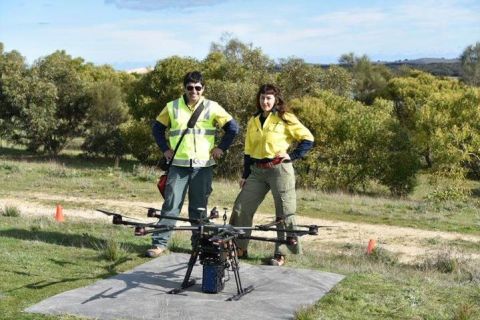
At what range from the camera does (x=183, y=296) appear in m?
6.58

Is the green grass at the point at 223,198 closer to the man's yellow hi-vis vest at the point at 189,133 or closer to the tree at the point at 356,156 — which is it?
the man's yellow hi-vis vest at the point at 189,133

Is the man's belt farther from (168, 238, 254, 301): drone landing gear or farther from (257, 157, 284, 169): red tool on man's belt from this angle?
(168, 238, 254, 301): drone landing gear

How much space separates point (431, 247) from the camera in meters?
13.2

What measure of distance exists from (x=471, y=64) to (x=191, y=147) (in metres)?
96.3

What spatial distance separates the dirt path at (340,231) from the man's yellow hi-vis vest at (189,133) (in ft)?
15.9

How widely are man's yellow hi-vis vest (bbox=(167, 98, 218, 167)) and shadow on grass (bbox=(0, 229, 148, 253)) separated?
137 centimetres

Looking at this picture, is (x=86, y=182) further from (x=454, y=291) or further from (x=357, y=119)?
(x=357, y=119)

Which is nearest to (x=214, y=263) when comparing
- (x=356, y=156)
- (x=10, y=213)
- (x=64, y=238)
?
(x=64, y=238)

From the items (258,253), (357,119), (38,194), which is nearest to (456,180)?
(357,119)

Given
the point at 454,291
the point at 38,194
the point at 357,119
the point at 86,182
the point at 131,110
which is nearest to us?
the point at 454,291

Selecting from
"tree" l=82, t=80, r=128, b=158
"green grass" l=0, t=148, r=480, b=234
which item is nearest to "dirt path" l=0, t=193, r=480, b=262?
"green grass" l=0, t=148, r=480, b=234

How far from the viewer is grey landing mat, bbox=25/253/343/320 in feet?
19.7

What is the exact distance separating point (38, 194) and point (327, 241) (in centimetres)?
783

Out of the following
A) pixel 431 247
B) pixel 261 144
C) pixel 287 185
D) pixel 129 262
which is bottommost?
pixel 431 247
